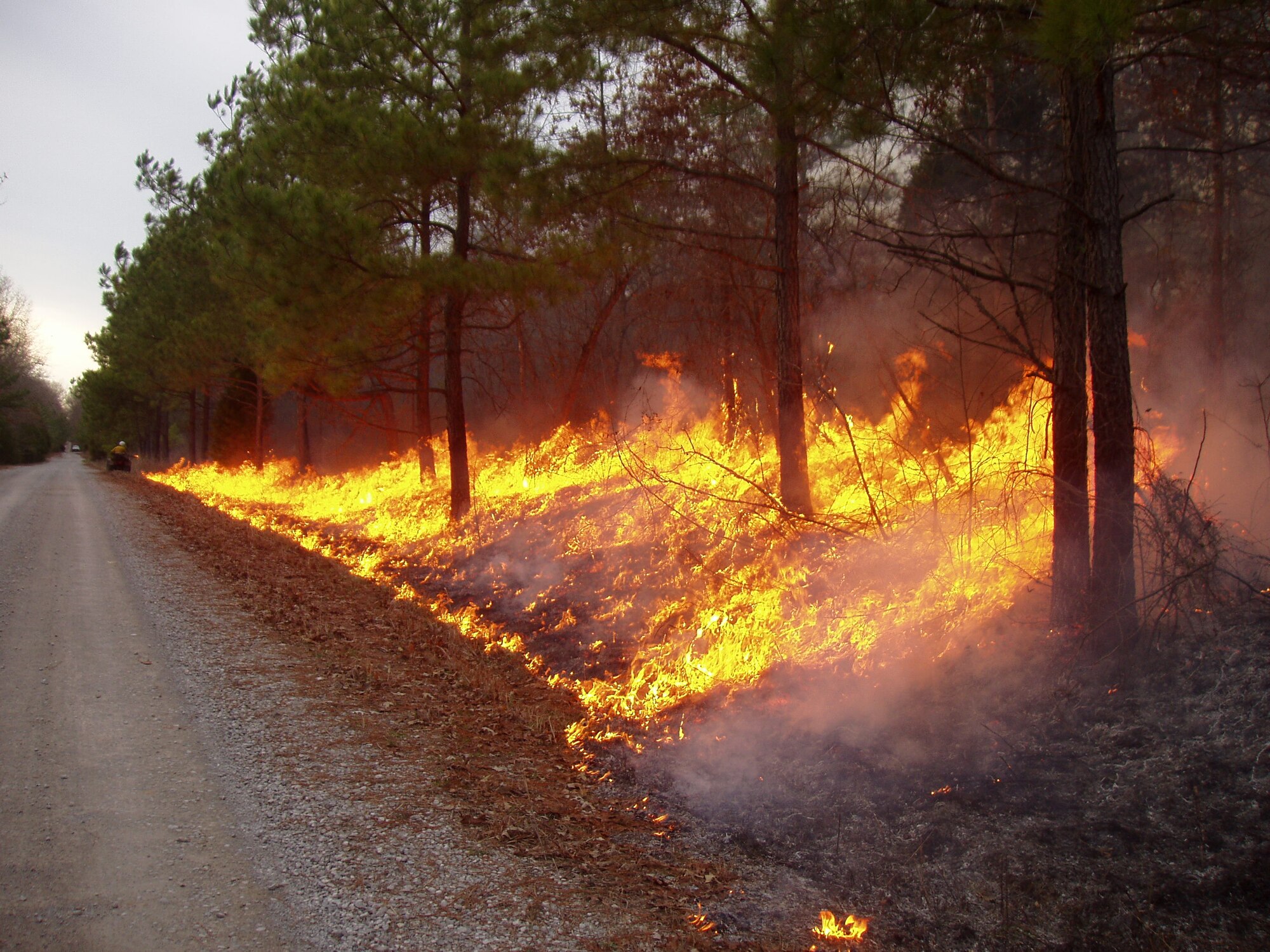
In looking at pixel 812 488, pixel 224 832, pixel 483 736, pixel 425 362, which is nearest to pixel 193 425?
pixel 425 362

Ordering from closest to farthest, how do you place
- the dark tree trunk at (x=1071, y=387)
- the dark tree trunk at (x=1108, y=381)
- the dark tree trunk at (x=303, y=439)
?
the dark tree trunk at (x=1108, y=381) < the dark tree trunk at (x=1071, y=387) < the dark tree trunk at (x=303, y=439)

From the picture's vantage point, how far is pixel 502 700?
21.7ft

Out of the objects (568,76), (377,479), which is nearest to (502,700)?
(568,76)

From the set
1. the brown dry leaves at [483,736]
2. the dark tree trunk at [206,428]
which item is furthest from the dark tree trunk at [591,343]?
the dark tree trunk at [206,428]

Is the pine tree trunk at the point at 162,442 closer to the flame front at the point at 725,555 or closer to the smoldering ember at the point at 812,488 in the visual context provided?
the smoldering ember at the point at 812,488

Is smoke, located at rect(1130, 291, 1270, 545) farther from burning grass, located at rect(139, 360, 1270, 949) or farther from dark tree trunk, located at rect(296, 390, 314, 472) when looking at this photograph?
dark tree trunk, located at rect(296, 390, 314, 472)

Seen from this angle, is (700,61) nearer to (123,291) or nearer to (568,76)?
(568,76)

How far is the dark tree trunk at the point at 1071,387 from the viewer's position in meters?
4.99

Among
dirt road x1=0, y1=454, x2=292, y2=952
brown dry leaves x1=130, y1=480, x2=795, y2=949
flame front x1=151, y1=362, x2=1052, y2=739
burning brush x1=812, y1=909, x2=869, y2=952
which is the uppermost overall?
flame front x1=151, y1=362, x2=1052, y2=739

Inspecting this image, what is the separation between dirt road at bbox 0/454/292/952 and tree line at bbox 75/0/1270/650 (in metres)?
4.71

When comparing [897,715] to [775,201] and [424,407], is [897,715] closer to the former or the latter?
[775,201]

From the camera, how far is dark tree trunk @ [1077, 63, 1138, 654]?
189 inches

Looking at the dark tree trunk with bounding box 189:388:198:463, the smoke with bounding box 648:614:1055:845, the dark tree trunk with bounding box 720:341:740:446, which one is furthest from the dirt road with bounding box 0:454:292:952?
the dark tree trunk with bounding box 189:388:198:463

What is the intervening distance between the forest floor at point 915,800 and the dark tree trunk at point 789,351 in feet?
9.34
